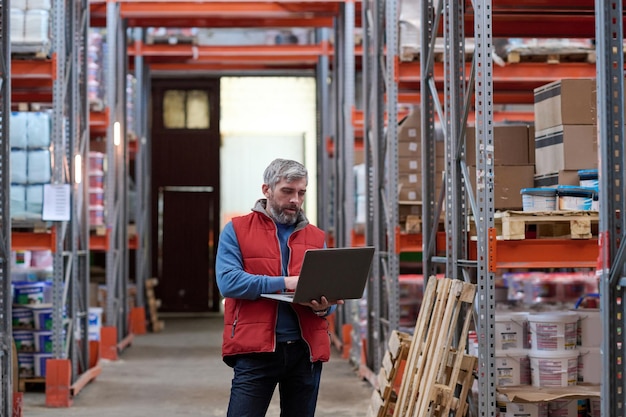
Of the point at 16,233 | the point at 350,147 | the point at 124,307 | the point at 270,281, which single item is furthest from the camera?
the point at 124,307

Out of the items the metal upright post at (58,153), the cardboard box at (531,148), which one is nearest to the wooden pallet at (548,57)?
the cardboard box at (531,148)

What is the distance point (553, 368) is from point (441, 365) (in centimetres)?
85

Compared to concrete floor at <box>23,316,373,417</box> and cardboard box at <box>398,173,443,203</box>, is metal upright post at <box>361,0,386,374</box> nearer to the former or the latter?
concrete floor at <box>23,316,373,417</box>

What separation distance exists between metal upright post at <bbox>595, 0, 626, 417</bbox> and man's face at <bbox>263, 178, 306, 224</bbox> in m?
1.39

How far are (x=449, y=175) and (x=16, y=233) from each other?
4.55 metres

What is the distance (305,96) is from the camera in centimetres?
2117

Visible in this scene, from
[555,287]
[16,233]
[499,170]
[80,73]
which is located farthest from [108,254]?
[499,170]

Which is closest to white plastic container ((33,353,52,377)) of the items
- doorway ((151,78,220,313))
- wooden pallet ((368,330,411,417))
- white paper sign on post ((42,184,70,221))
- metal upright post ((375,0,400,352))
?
white paper sign on post ((42,184,70,221))

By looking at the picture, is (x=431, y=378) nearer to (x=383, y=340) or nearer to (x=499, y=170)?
(x=499, y=170)

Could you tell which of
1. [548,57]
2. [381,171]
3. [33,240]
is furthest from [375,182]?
[33,240]

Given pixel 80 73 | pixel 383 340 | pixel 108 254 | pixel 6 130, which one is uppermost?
pixel 80 73

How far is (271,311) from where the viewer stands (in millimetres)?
4746

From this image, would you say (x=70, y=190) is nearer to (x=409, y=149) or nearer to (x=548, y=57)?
(x=409, y=149)

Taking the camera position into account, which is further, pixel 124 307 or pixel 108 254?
pixel 124 307
